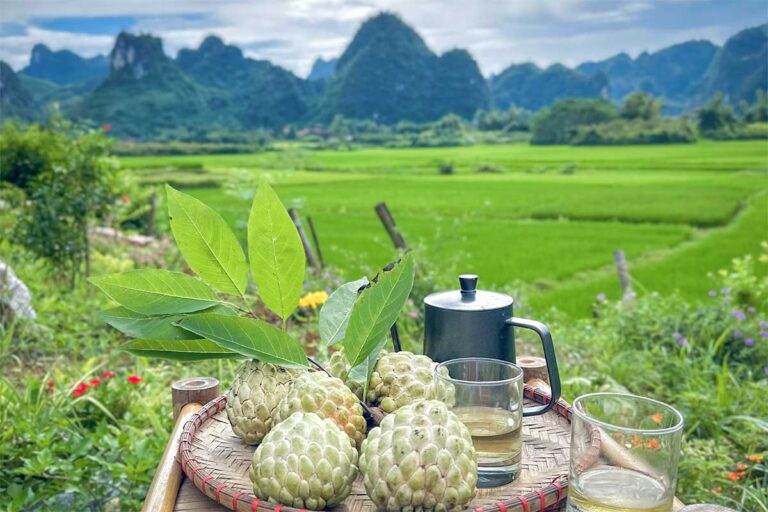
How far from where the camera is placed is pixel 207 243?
1.35m

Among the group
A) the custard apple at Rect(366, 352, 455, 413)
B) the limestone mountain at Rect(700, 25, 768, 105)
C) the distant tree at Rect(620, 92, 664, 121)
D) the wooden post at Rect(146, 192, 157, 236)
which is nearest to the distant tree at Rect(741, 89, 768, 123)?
the distant tree at Rect(620, 92, 664, 121)

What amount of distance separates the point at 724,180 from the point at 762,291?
40.9 ft

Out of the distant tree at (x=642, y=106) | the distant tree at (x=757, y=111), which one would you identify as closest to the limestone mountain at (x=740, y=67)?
the distant tree at (x=642, y=106)

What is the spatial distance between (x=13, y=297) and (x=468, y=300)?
4.23 meters

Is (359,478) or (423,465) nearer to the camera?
(423,465)

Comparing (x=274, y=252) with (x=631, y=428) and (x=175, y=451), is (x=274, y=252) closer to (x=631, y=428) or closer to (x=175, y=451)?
(x=175, y=451)

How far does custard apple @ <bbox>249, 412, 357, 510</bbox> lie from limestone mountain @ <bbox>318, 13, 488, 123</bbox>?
41.4 meters

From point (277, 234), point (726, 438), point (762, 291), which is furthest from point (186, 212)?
point (762, 291)

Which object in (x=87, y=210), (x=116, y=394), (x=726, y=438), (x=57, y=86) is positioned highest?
(x=57, y=86)

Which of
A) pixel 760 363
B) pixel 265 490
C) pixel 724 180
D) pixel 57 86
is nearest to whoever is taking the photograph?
pixel 265 490

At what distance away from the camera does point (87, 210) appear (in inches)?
229

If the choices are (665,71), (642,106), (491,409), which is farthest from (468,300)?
(665,71)

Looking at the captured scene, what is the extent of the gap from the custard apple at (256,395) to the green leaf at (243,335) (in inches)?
2.6

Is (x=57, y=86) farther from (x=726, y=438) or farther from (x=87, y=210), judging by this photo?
(x=726, y=438)
